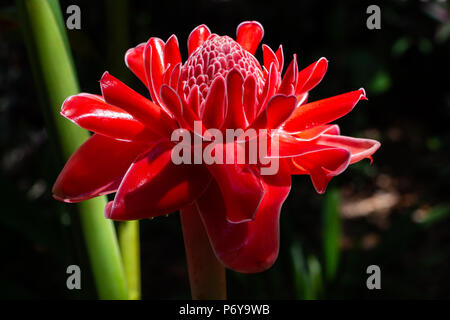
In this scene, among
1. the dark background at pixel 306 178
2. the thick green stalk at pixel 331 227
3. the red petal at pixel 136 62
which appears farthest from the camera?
the thick green stalk at pixel 331 227

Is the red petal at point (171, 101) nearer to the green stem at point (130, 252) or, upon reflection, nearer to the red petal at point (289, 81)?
the red petal at point (289, 81)

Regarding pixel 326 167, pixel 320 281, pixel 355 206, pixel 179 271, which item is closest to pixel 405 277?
pixel 320 281

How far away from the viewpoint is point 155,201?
28 centimetres

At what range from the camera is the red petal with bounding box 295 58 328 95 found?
0.34m

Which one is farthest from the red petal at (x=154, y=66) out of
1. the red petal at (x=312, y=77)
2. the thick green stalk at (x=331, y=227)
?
the thick green stalk at (x=331, y=227)

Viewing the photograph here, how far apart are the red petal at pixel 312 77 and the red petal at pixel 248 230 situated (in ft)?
0.26

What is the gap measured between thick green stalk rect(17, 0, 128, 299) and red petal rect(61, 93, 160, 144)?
0.04 m

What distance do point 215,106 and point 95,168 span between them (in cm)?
9

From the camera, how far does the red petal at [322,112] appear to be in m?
0.33

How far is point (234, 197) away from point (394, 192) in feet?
4.97

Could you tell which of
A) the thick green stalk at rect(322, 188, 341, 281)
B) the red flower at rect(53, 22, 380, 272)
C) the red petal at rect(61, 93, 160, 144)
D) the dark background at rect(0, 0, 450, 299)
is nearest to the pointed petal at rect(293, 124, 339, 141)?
the red flower at rect(53, 22, 380, 272)

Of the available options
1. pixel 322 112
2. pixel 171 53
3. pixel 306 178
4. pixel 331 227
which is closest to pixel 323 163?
pixel 322 112

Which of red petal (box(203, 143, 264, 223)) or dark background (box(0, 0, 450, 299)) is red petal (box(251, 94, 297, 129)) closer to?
red petal (box(203, 143, 264, 223))

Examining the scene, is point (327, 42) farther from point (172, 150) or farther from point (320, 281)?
point (172, 150)
